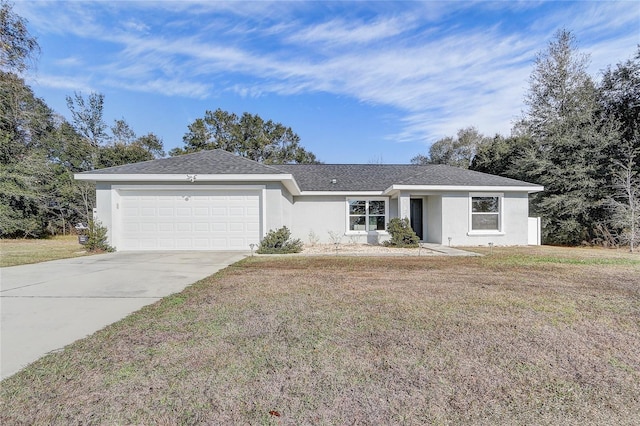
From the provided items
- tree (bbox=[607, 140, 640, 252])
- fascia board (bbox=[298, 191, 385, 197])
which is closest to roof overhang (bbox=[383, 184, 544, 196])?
fascia board (bbox=[298, 191, 385, 197])

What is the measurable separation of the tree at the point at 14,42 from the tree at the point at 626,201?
29.7 m

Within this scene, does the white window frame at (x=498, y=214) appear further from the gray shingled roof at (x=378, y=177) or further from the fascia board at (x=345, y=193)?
the fascia board at (x=345, y=193)

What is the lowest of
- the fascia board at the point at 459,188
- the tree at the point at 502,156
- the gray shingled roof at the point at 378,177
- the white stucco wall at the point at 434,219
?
the white stucco wall at the point at 434,219

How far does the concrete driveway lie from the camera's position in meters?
3.31

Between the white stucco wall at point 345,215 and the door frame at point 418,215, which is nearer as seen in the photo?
the white stucco wall at point 345,215

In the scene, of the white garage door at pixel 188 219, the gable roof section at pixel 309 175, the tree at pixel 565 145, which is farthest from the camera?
the tree at pixel 565 145

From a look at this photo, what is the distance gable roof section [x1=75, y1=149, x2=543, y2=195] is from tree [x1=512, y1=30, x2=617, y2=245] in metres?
3.73

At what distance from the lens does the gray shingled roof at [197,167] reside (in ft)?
38.4

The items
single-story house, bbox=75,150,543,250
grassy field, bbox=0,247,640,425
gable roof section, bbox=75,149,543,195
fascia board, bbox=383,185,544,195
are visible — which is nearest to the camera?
grassy field, bbox=0,247,640,425

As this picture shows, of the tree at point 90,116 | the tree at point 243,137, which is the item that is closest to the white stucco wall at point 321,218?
the tree at point 243,137

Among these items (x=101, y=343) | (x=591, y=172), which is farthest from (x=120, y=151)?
(x=591, y=172)

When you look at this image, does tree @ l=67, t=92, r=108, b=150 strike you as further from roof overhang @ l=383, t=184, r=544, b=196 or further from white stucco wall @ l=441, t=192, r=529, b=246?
white stucco wall @ l=441, t=192, r=529, b=246

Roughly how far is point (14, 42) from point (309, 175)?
1664cm

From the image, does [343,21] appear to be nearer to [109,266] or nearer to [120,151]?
[109,266]
